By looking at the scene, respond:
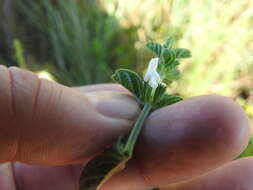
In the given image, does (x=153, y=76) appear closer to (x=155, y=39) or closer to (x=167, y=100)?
(x=167, y=100)

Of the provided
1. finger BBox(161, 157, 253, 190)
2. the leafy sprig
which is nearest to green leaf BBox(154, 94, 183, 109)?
the leafy sprig

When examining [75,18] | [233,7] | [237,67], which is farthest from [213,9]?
[75,18]

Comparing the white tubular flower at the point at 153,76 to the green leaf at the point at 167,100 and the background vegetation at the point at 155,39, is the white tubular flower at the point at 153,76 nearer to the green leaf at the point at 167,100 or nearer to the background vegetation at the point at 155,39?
the green leaf at the point at 167,100

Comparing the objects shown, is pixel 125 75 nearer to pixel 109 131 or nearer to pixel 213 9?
pixel 109 131

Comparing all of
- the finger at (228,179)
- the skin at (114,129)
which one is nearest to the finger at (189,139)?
the skin at (114,129)

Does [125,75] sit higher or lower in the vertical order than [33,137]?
higher

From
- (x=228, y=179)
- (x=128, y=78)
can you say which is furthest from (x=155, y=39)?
(x=128, y=78)
